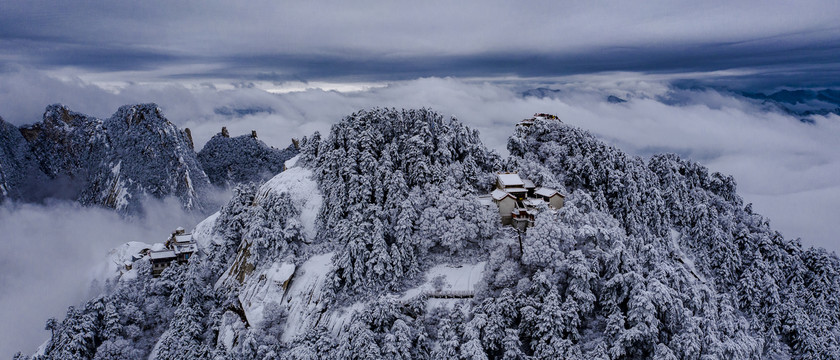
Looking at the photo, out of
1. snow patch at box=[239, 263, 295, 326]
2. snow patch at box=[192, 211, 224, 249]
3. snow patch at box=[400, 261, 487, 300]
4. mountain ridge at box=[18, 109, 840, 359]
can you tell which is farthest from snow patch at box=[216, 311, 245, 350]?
snow patch at box=[400, 261, 487, 300]

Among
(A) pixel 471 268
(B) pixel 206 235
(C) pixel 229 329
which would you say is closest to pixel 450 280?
(A) pixel 471 268

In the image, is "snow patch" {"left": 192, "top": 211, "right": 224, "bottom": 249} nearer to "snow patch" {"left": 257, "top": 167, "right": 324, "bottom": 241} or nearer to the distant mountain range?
"snow patch" {"left": 257, "top": 167, "right": 324, "bottom": 241}

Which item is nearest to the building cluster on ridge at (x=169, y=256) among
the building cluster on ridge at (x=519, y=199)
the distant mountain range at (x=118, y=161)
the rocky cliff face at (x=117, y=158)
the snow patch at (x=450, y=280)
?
the snow patch at (x=450, y=280)

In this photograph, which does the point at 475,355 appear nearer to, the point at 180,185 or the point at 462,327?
the point at 462,327

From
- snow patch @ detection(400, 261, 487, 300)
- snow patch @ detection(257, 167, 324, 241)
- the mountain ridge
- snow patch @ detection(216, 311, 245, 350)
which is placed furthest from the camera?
snow patch @ detection(257, 167, 324, 241)

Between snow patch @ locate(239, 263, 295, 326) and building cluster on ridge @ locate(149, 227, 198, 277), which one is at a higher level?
snow patch @ locate(239, 263, 295, 326)

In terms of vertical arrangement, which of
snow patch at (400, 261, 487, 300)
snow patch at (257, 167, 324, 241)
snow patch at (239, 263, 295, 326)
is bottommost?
snow patch at (239, 263, 295, 326)
